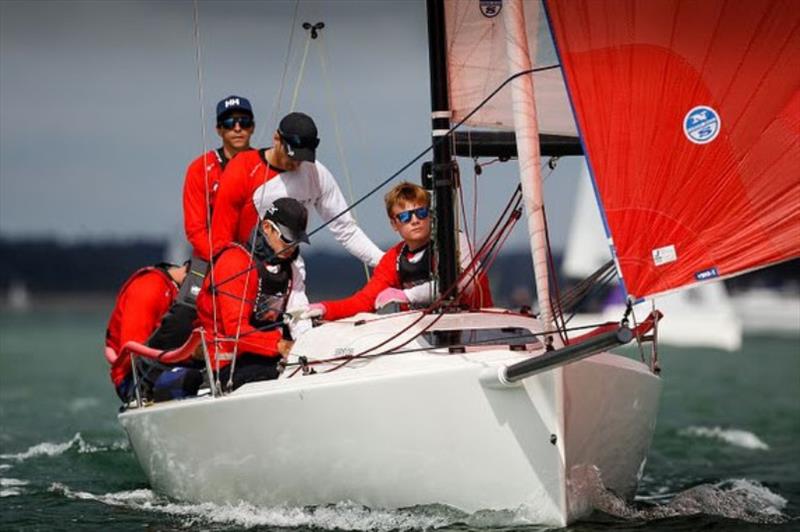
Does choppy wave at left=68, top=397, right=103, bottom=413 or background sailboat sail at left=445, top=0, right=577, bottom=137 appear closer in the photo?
background sailboat sail at left=445, top=0, right=577, bottom=137

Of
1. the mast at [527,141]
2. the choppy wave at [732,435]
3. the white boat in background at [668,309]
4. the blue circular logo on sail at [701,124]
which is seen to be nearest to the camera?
the blue circular logo on sail at [701,124]

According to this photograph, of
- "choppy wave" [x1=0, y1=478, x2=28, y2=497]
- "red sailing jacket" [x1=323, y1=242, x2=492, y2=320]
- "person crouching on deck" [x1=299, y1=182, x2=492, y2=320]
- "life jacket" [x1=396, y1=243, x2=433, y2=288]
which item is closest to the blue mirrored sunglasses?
"person crouching on deck" [x1=299, y1=182, x2=492, y2=320]

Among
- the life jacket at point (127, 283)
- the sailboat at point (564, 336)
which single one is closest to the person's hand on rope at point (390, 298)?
the sailboat at point (564, 336)

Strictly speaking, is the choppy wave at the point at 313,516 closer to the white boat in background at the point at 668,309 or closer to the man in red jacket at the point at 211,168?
the man in red jacket at the point at 211,168

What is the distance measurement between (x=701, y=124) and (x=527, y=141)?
2.99 feet

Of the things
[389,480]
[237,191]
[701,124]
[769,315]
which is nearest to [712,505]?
[389,480]

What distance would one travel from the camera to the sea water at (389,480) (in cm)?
902

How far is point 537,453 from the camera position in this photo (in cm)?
834

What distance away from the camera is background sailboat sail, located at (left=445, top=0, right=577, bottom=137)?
9.88m

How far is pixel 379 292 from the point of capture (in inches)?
392

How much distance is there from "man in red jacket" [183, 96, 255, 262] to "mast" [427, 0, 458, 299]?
1544 millimetres

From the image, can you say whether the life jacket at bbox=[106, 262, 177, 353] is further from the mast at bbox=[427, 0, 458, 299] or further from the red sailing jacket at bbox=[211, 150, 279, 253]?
the mast at bbox=[427, 0, 458, 299]

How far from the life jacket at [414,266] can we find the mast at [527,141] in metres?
1.32

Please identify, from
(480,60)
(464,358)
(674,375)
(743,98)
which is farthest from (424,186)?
(674,375)
